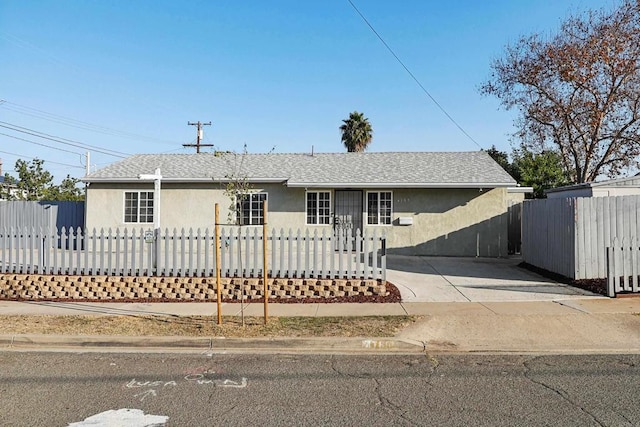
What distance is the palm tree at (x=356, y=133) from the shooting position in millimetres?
37312

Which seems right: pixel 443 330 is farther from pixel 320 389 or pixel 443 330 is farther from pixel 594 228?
pixel 594 228

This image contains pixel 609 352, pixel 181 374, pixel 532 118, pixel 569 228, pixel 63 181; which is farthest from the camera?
pixel 63 181

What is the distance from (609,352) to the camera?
6.11m

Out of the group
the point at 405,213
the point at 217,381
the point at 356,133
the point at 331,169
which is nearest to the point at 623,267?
the point at 405,213

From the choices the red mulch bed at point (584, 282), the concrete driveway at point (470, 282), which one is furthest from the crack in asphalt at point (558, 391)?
the red mulch bed at point (584, 282)

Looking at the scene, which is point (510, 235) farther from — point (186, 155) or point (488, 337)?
point (186, 155)

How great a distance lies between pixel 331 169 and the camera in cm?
1830

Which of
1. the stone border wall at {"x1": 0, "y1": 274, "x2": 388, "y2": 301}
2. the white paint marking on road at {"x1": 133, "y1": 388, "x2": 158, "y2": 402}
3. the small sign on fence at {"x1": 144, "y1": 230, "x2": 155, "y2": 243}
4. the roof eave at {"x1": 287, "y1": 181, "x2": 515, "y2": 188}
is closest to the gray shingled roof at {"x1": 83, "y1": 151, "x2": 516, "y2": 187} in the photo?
the roof eave at {"x1": 287, "y1": 181, "x2": 515, "y2": 188}

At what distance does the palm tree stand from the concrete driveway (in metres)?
23.3

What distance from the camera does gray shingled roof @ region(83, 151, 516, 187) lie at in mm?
16516

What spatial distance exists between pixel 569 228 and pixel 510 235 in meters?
7.48

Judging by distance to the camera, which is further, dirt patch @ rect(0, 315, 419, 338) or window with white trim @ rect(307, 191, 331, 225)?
window with white trim @ rect(307, 191, 331, 225)

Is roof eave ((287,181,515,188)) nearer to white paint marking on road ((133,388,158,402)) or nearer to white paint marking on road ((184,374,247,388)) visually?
white paint marking on road ((184,374,247,388))

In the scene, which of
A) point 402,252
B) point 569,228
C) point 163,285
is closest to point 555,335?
point 569,228
